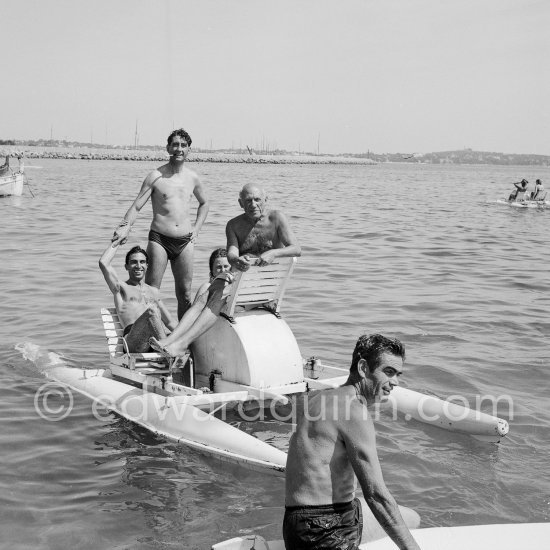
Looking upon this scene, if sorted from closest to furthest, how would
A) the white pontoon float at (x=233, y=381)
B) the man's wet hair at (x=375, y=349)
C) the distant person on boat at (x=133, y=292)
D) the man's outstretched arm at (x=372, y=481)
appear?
the man's outstretched arm at (x=372, y=481), the man's wet hair at (x=375, y=349), the white pontoon float at (x=233, y=381), the distant person on boat at (x=133, y=292)

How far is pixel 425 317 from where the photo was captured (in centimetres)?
1448

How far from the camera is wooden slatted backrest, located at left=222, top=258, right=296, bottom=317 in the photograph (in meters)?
8.09

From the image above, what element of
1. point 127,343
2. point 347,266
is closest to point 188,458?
point 127,343

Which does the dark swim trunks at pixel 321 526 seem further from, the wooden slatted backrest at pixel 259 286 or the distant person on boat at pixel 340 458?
the wooden slatted backrest at pixel 259 286

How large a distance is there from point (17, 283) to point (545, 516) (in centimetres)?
1322

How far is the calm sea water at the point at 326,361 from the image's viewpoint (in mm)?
6625

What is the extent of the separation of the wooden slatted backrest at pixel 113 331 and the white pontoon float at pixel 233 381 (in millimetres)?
147

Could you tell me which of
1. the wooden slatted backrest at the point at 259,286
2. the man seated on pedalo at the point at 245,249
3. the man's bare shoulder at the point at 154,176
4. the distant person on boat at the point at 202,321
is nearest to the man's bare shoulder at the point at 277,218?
the man seated on pedalo at the point at 245,249

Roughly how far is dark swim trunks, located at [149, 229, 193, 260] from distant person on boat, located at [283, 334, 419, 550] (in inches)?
215

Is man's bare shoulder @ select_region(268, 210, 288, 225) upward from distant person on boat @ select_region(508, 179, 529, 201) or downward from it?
upward

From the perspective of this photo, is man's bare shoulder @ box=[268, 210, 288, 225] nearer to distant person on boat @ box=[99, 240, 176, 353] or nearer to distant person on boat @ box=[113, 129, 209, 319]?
distant person on boat @ box=[113, 129, 209, 319]

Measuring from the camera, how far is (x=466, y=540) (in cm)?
520

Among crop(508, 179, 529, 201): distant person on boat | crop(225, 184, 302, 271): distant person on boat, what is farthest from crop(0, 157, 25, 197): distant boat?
crop(225, 184, 302, 271): distant person on boat

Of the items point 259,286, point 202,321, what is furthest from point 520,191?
point 202,321
